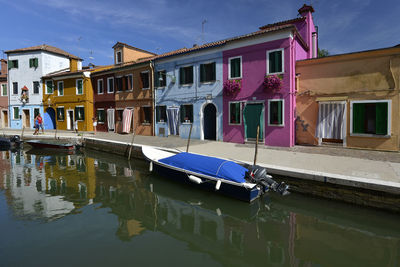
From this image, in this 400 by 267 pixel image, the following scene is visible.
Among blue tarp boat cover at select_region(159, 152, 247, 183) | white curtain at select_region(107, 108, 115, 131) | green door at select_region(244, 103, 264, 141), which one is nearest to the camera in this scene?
blue tarp boat cover at select_region(159, 152, 247, 183)

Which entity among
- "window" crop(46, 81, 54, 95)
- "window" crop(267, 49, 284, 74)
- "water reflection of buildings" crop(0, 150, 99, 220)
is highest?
"window" crop(46, 81, 54, 95)

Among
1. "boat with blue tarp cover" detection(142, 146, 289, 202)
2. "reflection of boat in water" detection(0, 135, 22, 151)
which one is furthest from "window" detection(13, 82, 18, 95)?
"boat with blue tarp cover" detection(142, 146, 289, 202)

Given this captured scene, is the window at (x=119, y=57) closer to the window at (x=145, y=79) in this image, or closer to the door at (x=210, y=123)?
the window at (x=145, y=79)

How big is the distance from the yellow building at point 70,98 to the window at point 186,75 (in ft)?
35.8

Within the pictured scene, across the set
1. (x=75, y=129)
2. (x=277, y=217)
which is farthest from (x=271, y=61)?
(x=75, y=129)

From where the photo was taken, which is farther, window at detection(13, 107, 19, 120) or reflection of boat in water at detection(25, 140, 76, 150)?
window at detection(13, 107, 19, 120)

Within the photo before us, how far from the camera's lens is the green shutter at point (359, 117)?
1148cm

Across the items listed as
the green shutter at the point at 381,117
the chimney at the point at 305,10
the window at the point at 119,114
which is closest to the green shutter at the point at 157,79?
the window at the point at 119,114

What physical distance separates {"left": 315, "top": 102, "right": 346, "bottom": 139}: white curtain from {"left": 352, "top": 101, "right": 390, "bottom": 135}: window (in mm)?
525

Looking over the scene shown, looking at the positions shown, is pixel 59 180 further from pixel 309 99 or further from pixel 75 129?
pixel 75 129

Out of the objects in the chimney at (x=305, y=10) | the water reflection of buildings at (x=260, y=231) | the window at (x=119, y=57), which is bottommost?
the water reflection of buildings at (x=260, y=231)

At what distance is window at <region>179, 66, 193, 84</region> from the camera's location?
16.6m

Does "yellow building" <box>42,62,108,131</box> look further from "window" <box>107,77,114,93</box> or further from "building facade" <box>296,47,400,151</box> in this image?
"building facade" <box>296,47,400,151</box>

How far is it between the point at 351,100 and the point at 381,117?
4.82 feet
